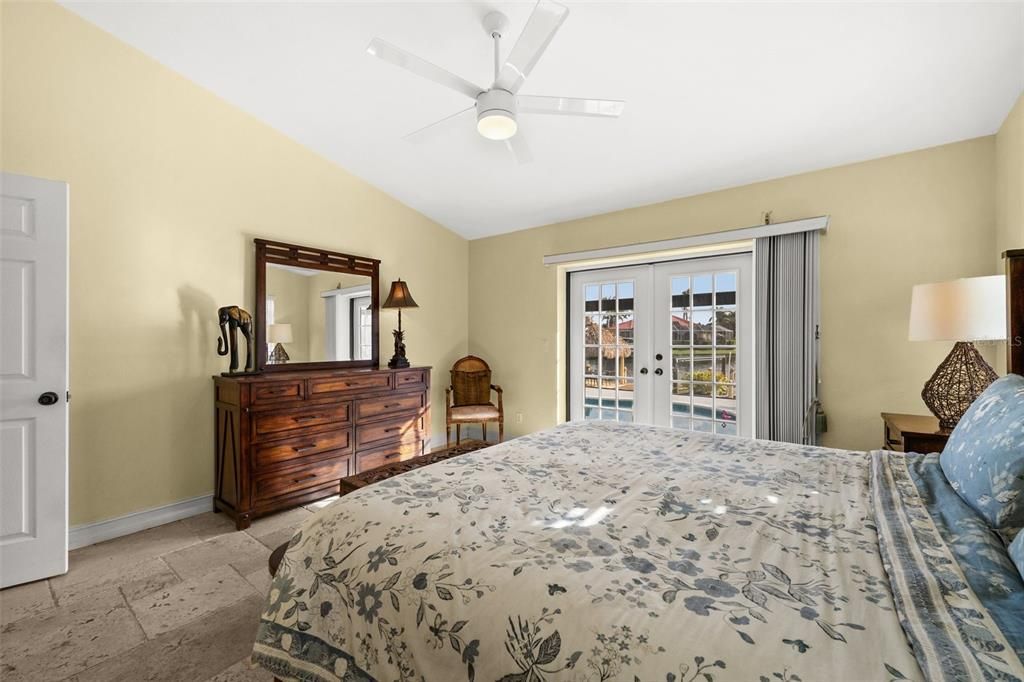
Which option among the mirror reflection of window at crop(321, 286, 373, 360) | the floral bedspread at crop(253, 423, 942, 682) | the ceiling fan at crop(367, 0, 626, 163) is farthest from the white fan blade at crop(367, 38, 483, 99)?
the mirror reflection of window at crop(321, 286, 373, 360)

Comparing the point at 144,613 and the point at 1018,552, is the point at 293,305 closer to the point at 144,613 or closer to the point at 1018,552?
the point at 144,613

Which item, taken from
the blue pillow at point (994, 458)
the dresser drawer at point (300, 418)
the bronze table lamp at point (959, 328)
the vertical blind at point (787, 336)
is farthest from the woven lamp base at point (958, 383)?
the dresser drawer at point (300, 418)

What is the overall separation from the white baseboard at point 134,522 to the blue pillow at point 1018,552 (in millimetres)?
3964

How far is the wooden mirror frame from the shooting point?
342 centimetres

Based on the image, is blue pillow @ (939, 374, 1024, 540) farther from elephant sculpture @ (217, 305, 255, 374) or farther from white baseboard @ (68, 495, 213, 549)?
white baseboard @ (68, 495, 213, 549)

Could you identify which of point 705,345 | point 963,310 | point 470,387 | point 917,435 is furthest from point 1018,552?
point 470,387

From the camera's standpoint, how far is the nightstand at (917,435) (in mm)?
2281

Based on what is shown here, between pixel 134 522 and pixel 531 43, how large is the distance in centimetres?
360

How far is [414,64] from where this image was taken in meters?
1.93

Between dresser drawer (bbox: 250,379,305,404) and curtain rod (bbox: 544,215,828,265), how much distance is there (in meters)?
2.61

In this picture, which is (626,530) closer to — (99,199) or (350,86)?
(350,86)

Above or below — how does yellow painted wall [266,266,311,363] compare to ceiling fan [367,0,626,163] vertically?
below

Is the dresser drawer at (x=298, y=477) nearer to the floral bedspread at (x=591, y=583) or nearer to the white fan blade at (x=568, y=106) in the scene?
the floral bedspread at (x=591, y=583)

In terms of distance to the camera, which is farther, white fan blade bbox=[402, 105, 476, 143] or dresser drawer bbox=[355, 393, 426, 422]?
dresser drawer bbox=[355, 393, 426, 422]
